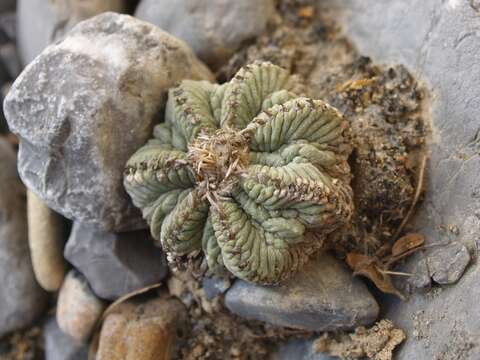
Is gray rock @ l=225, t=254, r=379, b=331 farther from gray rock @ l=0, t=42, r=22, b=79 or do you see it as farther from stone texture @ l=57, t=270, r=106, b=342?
gray rock @ l=0, t=42, r=22, b=79

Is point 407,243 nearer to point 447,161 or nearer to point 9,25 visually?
point 447,161

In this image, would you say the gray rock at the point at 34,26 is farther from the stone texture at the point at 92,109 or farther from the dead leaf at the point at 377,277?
the dead leaf at the point at 377,277

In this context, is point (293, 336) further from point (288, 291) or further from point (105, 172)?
point (105, 172)

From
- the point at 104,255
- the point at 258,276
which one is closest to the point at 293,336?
the point at 258,276

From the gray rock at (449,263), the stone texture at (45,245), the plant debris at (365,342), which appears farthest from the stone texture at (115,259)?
the gray rock at (449,263)

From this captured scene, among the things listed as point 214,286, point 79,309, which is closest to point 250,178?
point 214,286
